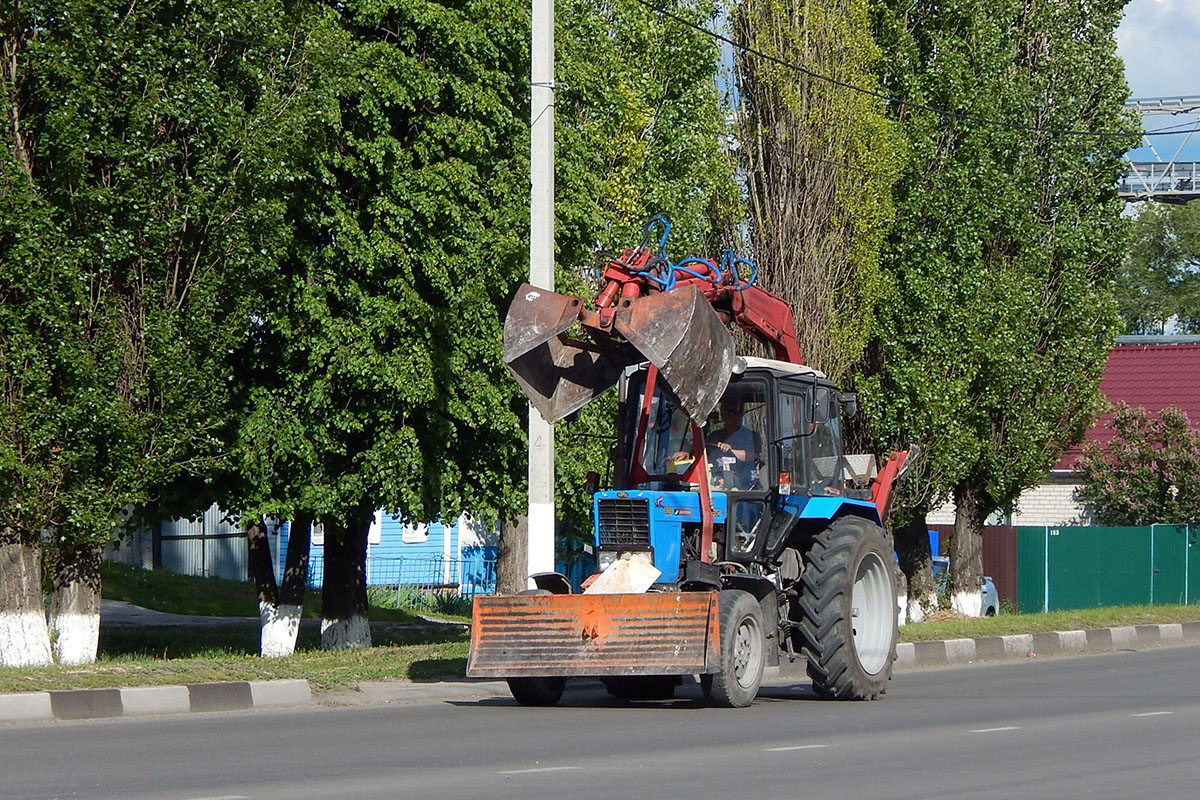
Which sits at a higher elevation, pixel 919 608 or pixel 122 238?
pixel 122 238

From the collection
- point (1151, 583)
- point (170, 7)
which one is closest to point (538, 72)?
point (170, 7)

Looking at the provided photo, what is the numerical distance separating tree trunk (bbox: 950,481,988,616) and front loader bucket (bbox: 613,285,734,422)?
17.8 m

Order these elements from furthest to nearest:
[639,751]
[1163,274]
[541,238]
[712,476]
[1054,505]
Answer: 1. [1163,274]
2. [1054,505]
3. [541,238]
4. [712,476]
5. [639,751]

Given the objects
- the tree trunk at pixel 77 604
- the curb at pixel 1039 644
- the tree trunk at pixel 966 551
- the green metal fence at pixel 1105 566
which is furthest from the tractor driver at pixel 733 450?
the green metal fence at pixel 1105 566

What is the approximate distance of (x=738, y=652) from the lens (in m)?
13.6

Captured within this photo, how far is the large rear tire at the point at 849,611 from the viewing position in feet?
46.9

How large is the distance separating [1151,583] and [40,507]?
25.8 metres

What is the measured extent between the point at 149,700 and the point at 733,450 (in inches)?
210

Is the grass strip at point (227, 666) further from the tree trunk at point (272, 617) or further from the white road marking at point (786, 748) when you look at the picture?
the white road marking at point (786, 748)

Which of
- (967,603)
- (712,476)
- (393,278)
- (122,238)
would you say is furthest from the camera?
(967,603)

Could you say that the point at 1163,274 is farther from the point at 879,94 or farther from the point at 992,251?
the point at 879,94

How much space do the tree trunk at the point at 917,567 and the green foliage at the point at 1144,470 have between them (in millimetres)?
8617

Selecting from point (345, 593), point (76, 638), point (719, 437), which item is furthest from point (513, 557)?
point (719, 437)

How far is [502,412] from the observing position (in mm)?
19391
